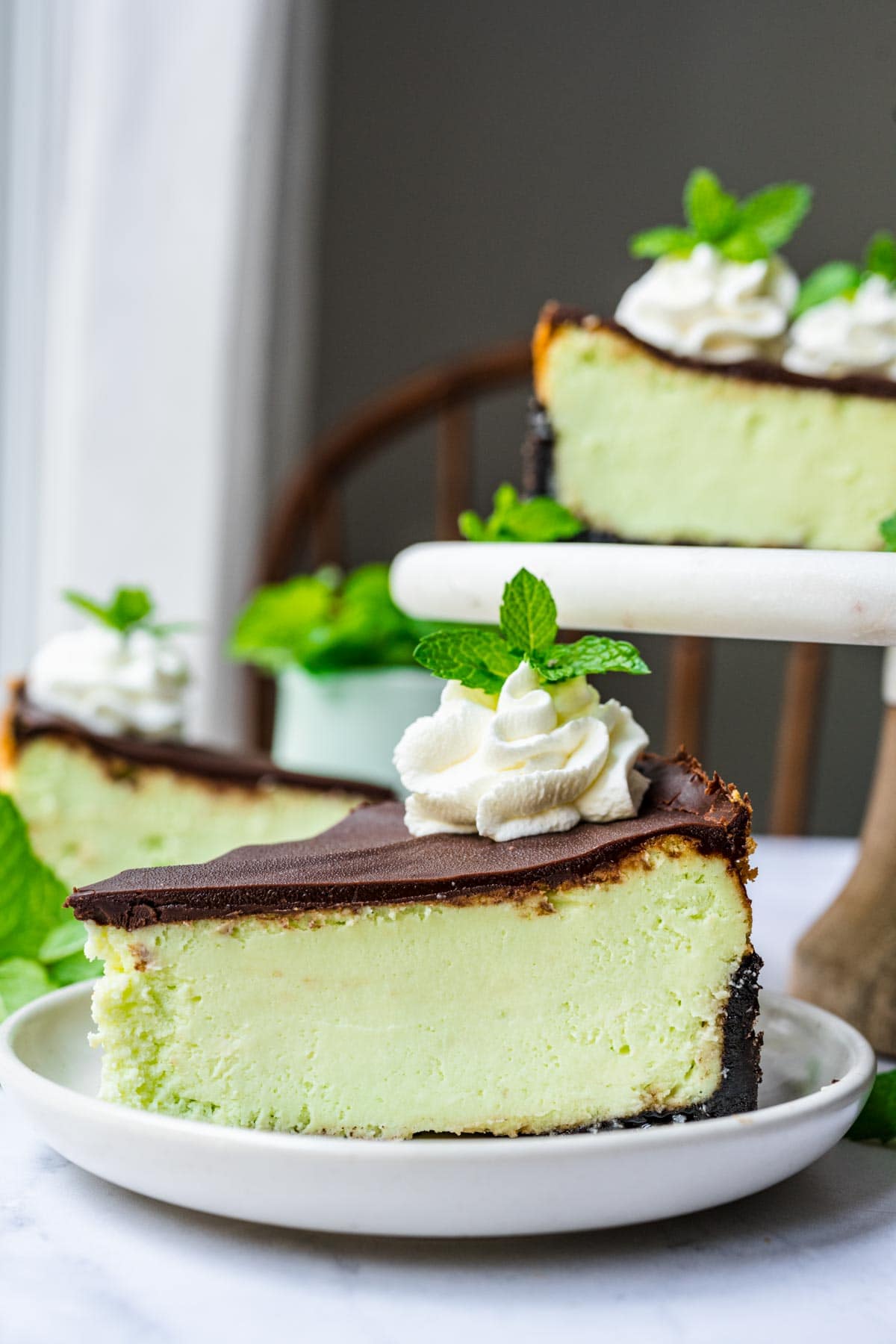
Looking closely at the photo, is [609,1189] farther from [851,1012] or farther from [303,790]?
[303,790]

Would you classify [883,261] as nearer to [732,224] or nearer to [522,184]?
[732,224]

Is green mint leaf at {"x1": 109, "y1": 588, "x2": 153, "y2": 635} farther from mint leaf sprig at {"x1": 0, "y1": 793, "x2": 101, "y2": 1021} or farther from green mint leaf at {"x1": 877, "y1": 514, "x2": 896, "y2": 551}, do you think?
green mint leaf at {"x1": 877, "y1": 514, "x2": 896, "y2": 551}

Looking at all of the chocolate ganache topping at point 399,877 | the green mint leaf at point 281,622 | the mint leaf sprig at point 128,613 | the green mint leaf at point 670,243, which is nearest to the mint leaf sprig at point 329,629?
the green mint leaf at point 281,622

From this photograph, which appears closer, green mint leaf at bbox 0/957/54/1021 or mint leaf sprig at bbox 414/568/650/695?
mint leaf sprig at bbox 414/568/650/695

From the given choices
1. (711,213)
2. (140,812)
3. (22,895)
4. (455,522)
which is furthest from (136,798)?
(455,522)

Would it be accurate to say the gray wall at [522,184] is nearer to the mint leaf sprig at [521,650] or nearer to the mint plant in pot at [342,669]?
the mint plant in pot at [342,669]

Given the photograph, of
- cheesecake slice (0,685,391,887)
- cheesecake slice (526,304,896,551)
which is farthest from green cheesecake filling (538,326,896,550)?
cheesecake slice (0,685,391,887)

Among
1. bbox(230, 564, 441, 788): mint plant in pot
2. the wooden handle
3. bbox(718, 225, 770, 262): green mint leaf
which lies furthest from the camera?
bbox(230, 564, 441, 788): mint plant in pot
